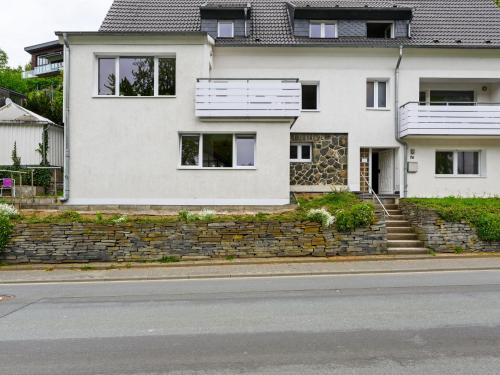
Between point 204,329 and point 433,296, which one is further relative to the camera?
point 433,296

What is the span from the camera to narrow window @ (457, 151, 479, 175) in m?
20.4

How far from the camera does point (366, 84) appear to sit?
2031 centimetres

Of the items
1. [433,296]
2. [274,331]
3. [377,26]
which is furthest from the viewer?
[377,26]

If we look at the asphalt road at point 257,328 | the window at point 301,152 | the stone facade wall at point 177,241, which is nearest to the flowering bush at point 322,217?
the stone facade wall at point 177,241

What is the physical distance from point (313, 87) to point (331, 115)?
148 cm

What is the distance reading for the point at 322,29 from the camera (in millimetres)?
21359

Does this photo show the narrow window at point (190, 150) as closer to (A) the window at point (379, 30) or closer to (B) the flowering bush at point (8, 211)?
(B) the flowering bush at point (8, 211)

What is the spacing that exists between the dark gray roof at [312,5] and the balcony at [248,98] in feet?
12.2

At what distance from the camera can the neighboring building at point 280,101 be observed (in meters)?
16.7

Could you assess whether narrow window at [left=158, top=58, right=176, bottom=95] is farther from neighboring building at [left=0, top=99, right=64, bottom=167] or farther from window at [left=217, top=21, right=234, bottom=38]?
neighboring building at [left=0, top=99, right=64, bottom=167]

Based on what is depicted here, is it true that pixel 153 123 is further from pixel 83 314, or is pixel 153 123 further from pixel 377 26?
pixel 377 26

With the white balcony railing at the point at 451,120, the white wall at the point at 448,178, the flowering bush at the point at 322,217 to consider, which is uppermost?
the white balcony railing at the point at 451,120

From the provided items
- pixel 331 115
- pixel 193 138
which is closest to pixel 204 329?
pixel 193 138

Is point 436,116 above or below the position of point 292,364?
above
